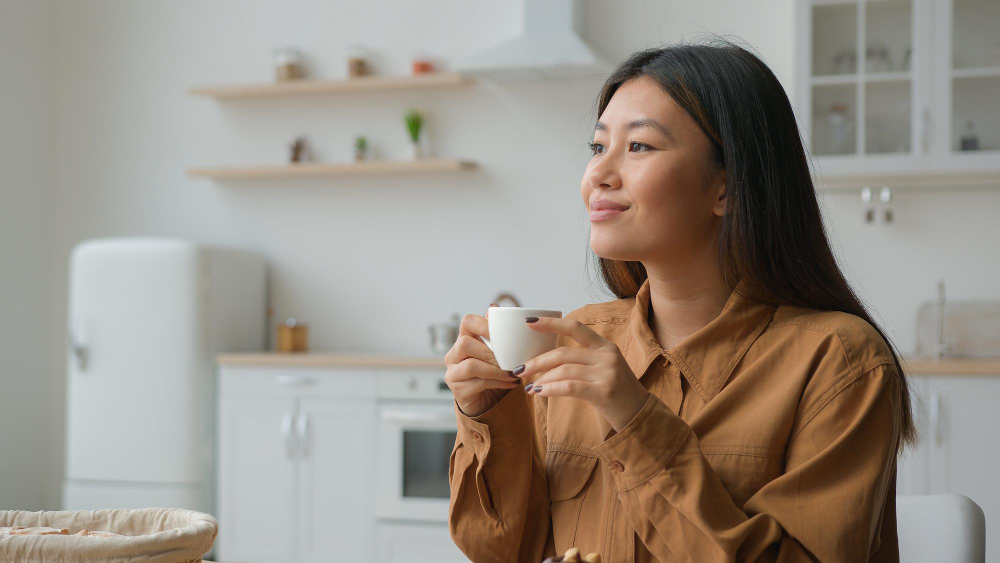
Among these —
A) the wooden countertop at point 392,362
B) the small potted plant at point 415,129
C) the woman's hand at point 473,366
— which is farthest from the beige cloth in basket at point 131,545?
the small potted plant at point 415,129

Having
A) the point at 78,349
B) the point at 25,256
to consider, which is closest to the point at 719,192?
the point at 78,349

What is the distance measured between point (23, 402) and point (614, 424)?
436cm

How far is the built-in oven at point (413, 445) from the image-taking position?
3.57m

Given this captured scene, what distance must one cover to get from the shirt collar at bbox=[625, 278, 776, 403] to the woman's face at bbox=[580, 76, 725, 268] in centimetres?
11

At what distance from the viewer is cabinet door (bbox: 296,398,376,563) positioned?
3668mm

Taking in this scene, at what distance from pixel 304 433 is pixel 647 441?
2887 mm

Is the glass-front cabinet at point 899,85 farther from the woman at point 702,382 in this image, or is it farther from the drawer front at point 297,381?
the woman at point 702,382

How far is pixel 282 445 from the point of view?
3.77 metres

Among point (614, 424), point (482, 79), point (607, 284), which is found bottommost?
point (614, 424)

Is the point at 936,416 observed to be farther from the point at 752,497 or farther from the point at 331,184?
the point at 331,184

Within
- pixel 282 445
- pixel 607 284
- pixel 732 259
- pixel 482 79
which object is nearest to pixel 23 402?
pixel 282 445

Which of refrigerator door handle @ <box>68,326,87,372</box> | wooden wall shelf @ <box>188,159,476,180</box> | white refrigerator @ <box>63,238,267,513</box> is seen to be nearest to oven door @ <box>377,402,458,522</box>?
white refrigerator @ <box>63,238,267,513</box>

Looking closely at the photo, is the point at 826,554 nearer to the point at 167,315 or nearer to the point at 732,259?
the point at 732,259

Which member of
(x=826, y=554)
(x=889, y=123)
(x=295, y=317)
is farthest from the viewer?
(x=295, y=317)
